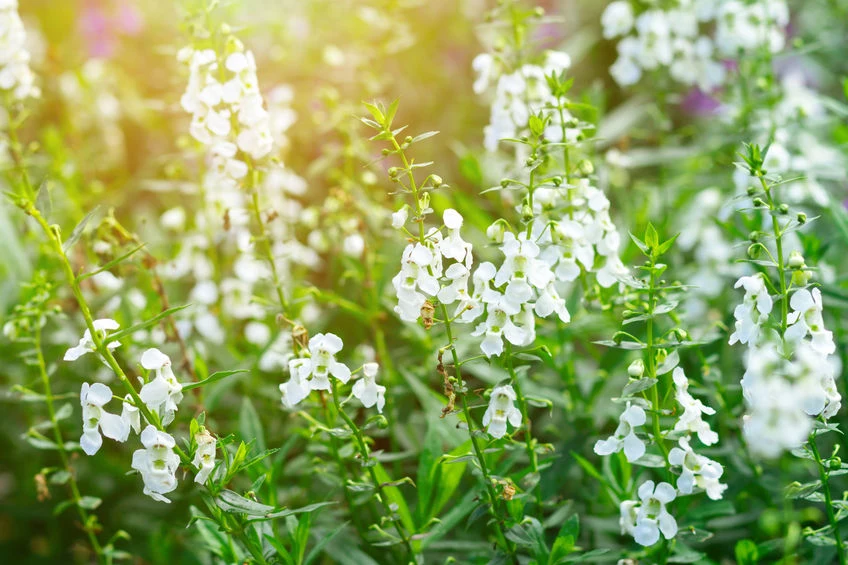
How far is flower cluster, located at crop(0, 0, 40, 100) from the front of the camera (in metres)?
2.23

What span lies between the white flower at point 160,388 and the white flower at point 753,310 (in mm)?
982

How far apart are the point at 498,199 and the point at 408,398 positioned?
2.21 ft

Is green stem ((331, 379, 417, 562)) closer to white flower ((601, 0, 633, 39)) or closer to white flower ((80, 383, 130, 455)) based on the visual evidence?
white flower ((80, 383, 130, 455))

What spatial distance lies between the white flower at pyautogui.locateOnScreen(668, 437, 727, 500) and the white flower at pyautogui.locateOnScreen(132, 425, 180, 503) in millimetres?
869

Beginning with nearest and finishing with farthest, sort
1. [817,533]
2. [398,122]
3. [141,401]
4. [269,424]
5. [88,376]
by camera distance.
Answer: [141,401] → [817,533] → [269,424] → [88,376] → [398,122]

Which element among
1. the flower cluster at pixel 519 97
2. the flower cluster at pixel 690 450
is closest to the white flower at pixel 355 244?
the flower cluster at pixel 519 97

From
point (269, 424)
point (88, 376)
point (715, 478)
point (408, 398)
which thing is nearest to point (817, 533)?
point (715, 478)

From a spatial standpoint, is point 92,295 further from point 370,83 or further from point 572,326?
point 572,326

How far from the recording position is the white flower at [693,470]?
159cm

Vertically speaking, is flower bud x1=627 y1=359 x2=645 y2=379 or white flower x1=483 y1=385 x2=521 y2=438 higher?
flower bud x1=627 y1=359 x2=645 y2=379

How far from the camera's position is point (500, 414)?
1.66 meters

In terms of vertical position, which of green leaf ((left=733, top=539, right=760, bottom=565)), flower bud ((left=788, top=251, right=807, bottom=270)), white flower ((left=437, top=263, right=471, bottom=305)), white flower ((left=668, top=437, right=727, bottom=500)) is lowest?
green leaf ((left=733, top=539, right=760, bottom=565))

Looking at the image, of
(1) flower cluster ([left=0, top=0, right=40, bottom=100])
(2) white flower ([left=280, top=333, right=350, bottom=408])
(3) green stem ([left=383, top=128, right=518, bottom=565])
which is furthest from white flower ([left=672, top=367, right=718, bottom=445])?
(1) flower cluster ([left=0, top=0, right=40, bottom=100])

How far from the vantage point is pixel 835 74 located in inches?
160
